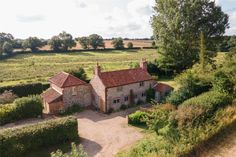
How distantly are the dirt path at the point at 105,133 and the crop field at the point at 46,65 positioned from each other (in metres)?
23.5

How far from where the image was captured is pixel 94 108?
39.8 metres

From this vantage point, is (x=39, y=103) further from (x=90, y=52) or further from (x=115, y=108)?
(x=90, y=52)

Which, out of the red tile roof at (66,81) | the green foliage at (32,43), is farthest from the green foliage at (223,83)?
the green foliage at (32,43)

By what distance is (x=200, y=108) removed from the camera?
23703mm

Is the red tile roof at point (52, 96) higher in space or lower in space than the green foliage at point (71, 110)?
higher

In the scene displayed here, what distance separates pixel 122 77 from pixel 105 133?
11.4 m

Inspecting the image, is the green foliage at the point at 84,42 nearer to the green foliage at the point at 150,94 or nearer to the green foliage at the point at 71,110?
the green foliage at the point at 150,94

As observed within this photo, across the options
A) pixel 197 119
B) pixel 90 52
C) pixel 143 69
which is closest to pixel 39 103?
pixel 143 69

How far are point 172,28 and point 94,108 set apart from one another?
21.8 metres

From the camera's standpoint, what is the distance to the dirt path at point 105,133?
2714 cm

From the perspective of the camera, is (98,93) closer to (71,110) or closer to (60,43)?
(71,110)

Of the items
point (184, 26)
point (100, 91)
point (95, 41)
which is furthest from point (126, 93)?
point (95, 41)

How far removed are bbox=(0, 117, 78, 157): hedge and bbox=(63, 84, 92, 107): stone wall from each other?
9181mm

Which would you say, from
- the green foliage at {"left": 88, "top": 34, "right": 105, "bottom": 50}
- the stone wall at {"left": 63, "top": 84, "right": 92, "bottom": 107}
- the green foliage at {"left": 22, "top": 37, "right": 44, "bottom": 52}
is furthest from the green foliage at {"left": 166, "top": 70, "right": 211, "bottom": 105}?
the green foliage at {"left": 22, "top": 37, "right": 44, "bottom": 52}
